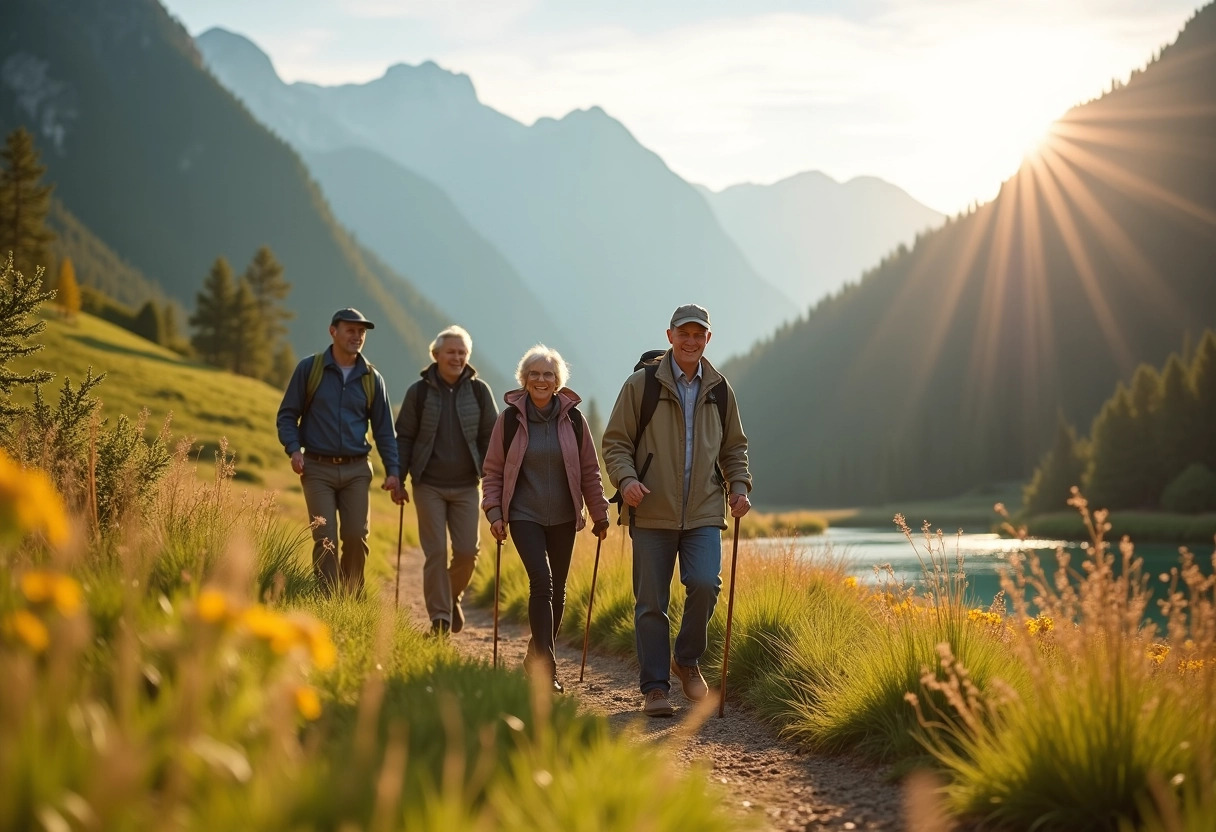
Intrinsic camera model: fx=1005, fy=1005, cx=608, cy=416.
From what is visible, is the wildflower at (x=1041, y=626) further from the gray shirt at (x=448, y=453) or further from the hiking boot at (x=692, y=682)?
the gray shirt at (x=448, y=453)

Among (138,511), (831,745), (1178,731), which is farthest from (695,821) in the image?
(138,511)

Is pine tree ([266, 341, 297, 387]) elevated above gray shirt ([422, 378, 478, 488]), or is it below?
above

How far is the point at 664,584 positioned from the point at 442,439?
2784mm

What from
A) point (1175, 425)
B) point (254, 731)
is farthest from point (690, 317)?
point (1175, 425)

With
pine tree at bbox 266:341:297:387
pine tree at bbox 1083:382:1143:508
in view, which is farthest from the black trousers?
pine tree at bbox 1083:382:1143:508

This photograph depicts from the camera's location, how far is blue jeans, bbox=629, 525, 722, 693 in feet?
25.9

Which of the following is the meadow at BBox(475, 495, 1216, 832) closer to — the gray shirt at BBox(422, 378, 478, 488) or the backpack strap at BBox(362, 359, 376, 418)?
the gray shirt at BBox(422, 378, 478, 488)

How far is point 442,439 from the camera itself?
9.55 m

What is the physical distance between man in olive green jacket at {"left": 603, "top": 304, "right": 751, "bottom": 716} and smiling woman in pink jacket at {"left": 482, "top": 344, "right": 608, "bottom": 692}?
0.44 m

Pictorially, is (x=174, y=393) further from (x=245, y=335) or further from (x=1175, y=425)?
(x=1175, y=425)

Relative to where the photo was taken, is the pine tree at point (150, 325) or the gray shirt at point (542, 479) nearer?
the gray shirt at point (542, 479)

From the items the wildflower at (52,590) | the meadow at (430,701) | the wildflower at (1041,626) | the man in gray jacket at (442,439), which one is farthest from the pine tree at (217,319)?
the wildflower at (52,590)

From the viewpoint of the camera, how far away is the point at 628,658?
403 inches

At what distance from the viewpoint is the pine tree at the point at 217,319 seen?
72.9 metres
